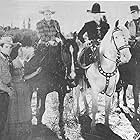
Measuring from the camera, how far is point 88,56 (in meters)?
2.02

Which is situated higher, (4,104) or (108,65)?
(108,65)

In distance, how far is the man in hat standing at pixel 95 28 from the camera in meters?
1.97

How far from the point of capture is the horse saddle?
2002 mm

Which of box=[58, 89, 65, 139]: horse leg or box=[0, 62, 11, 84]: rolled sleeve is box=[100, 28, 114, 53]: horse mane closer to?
box=[58, 89, 65, 139]: horse leg

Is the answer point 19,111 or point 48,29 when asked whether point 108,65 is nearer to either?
point 48,29

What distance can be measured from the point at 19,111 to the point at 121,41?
2.66 ft

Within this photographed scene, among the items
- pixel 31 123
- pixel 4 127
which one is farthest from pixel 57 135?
pixel 4 127

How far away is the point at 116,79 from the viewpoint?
6.73ft

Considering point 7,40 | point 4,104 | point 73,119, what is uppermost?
point 7,40

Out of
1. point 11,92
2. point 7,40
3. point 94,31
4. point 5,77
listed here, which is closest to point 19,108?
point 11,92

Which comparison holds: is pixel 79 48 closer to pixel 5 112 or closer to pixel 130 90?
pixel 130 90

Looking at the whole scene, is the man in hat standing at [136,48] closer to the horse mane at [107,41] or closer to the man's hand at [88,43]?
the horse mane at [107,41]

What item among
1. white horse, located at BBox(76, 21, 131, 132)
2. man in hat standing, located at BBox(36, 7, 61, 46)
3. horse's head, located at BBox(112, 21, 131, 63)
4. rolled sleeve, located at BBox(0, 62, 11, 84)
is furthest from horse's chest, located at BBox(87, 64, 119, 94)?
rolled sleeve, located at BBox(0, 62, 11, 84)

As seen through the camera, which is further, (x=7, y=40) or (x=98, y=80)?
(x=98, y=80)
